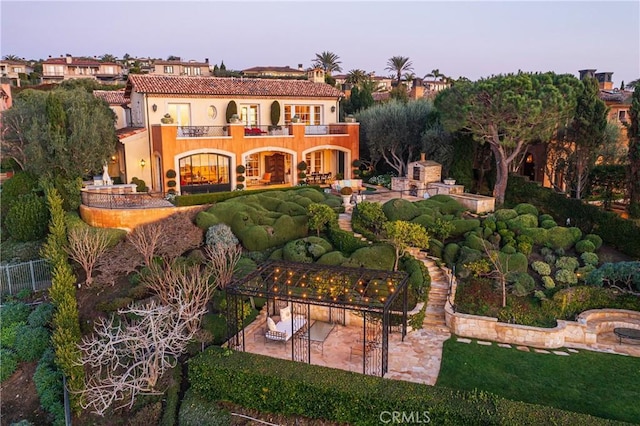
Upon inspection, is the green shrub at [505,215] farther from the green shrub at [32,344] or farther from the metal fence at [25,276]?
the metal fence at [25,276]

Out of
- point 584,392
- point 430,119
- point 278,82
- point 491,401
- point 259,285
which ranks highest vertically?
point 278,82

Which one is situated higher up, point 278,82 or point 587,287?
point 278,82

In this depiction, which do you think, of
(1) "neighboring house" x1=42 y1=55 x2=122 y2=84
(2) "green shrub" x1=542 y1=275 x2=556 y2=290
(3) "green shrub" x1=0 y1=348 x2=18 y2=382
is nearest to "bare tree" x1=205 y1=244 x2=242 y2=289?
(3) "green shrub" x1=0 y1=348 x2=18 y2=382

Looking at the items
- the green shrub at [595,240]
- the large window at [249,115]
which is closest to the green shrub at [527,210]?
the green shrub at [595,240]

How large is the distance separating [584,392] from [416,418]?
15.8 ft

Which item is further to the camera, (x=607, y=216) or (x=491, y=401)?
(x=607, y=216)

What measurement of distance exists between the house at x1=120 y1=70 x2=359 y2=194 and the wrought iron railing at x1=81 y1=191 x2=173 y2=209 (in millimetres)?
3717

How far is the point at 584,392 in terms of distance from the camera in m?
11.6

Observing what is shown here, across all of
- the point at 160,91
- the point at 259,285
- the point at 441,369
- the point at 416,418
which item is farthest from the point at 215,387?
the point at 160,91

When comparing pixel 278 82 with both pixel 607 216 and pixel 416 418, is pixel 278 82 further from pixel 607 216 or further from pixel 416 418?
pixel 416 418

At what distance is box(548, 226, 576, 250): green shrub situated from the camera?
18500mm

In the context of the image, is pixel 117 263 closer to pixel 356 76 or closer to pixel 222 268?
pixel 222 268

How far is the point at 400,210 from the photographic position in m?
20.7

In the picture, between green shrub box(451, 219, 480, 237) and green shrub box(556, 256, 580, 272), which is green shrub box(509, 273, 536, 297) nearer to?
green shrub box(556, 256, 580, 272)
